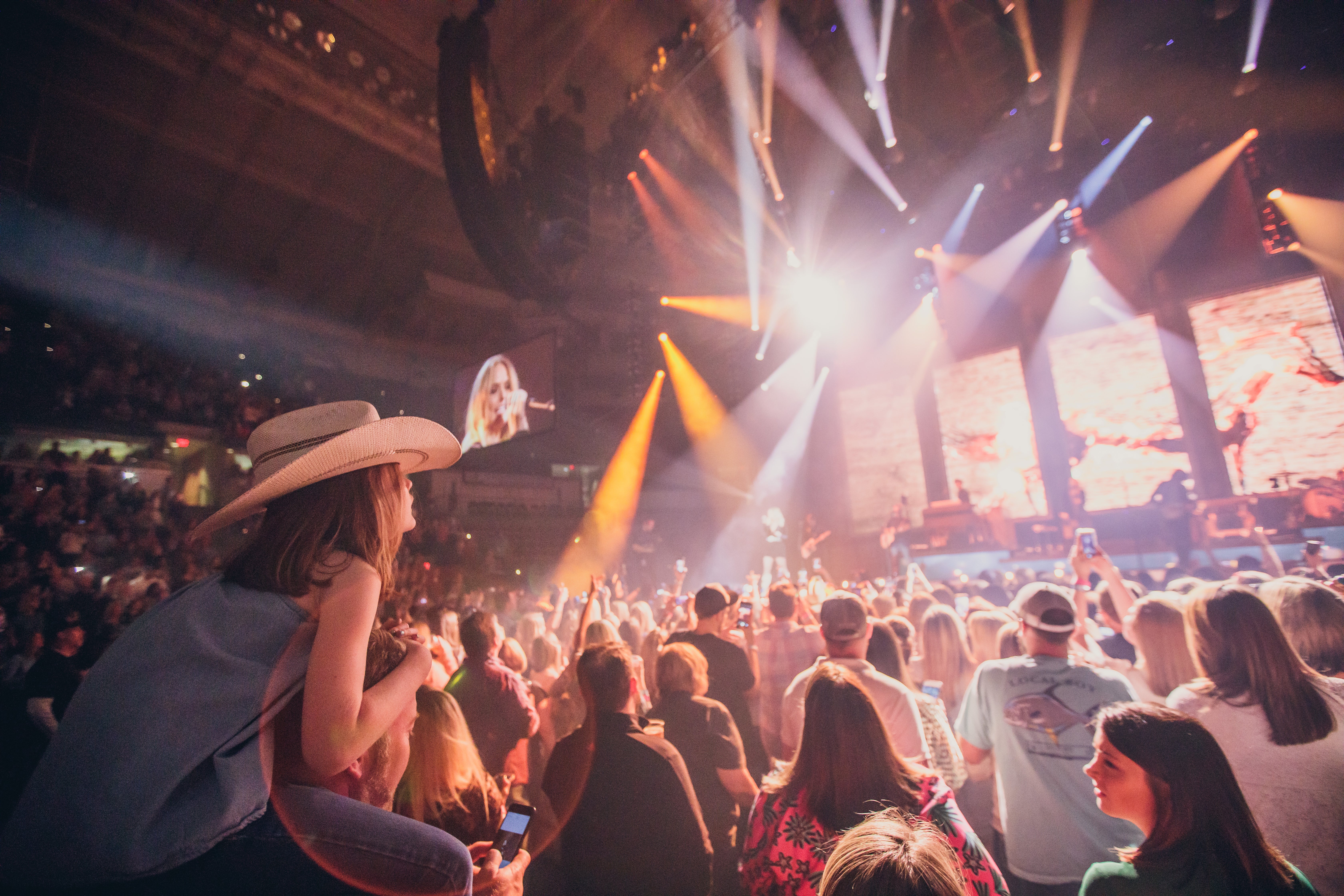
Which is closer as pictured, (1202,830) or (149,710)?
(149,710)

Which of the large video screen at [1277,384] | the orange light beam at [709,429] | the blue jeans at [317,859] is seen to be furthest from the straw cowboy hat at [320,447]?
the large video screen at [1277,384]

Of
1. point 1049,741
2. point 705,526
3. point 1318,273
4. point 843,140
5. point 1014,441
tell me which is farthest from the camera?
point 705,526

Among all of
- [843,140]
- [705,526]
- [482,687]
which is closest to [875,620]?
[482,687]

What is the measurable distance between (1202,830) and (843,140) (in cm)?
1058

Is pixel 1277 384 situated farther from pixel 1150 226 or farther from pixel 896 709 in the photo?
pixel 896 709

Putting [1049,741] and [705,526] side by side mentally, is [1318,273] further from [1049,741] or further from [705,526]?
[705,526]

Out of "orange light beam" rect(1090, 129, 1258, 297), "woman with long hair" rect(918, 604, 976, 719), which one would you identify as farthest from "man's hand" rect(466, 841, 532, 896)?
"orange light beam" rect(1090, 129, 1258, 297)

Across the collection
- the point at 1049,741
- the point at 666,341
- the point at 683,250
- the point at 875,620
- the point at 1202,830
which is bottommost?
the point at 1049,741

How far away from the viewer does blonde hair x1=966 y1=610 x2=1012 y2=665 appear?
352 cm

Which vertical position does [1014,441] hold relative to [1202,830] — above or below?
above

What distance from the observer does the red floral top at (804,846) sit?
4.78 feet

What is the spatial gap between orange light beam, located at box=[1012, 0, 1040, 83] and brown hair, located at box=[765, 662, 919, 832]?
938 cm

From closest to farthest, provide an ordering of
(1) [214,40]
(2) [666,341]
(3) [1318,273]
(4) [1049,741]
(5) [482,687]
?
1. (4) [1049,741]
2. (5) [482,687]
3. (1) [214,40]
4. (3) [1318,273]
5. (2) [666,341]

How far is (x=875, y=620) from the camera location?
3262 mm
